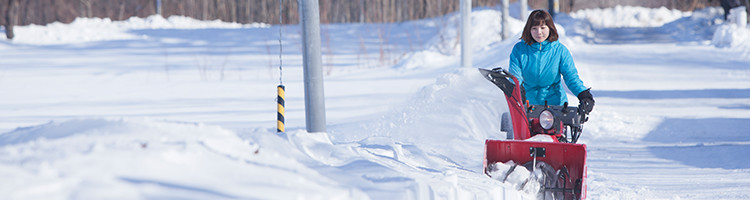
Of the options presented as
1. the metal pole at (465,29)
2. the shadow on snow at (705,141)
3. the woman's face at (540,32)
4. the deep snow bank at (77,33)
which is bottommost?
the deep snow bank at (77,33)

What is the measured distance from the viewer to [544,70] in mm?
5398

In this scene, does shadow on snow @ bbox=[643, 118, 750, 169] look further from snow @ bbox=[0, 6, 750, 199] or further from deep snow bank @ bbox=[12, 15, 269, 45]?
deep snow bank @ bbox=[12, 15, 269, 45]

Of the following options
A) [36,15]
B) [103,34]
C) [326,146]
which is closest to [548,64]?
[326,146]

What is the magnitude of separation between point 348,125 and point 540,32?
5863 mm

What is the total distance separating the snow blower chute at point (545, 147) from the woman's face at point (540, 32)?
34cm

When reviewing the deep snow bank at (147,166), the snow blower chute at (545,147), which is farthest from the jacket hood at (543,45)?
the deep snow bank at (147,166)

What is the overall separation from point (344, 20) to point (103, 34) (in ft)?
71.6

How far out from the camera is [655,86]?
14.4 m

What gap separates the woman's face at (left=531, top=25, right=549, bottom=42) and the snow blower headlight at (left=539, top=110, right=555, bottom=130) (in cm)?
50

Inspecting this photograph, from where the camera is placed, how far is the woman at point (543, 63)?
533 centimetres

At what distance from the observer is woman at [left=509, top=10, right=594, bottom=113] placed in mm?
5332

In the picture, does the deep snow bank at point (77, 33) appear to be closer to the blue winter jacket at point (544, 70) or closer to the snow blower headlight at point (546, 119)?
the blue winter jacket at point (544, 70)

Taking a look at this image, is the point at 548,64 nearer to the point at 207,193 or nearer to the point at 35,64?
the point at 207,193

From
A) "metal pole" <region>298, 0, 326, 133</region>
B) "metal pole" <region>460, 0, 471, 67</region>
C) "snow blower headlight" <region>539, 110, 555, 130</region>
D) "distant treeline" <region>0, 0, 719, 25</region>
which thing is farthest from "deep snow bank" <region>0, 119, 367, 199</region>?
"distant treeline" <region>0, 0, 719, 25</region>
